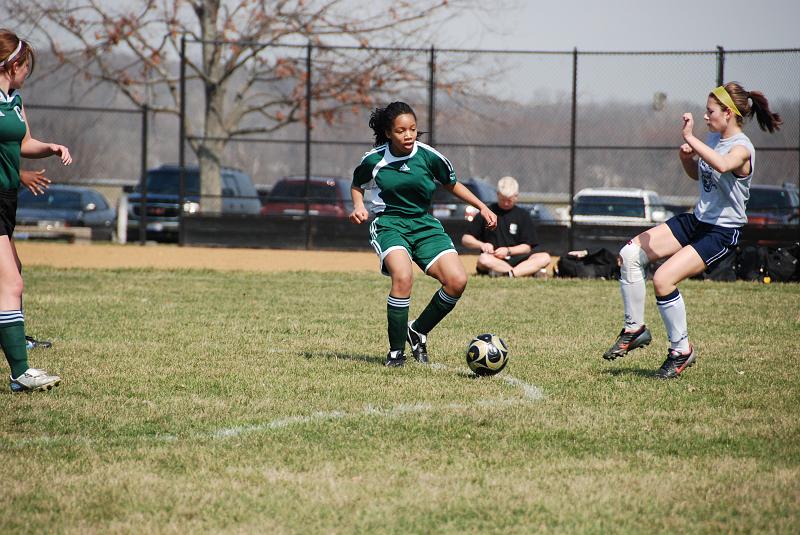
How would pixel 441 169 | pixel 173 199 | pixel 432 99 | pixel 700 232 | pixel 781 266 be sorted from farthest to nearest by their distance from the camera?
pixel 173 199 < pixel 432 99 < pixel 781 266 < pixel 441 169 < pixel 700 232

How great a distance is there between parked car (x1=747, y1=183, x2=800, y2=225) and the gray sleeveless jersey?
40.3 feet

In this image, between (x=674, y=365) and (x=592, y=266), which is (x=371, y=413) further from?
(x=592, y=266)

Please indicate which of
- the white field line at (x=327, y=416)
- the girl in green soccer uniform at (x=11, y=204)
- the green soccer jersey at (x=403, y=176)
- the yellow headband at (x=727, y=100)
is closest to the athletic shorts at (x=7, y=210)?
the girl in green soccer uniform at (x=11, y=204)

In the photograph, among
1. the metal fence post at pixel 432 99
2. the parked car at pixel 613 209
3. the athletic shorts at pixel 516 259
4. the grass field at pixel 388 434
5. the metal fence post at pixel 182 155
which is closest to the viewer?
the grass field at pixel 388 434

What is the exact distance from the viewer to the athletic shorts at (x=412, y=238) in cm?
711

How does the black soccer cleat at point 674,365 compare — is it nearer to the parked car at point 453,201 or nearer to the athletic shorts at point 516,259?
the athletic shorts at point 516,259

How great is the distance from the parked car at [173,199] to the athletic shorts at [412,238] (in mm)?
14154

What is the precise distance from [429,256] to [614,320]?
330 cm

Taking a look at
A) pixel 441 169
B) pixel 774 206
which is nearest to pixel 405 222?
pixel 441 169

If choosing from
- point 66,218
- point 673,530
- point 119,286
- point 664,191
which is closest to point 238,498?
point 673,530

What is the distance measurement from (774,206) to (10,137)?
1629cm

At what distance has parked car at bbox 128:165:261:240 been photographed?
21734 mm

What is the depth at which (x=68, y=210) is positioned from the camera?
24203 mm

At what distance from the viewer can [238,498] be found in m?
3.90
